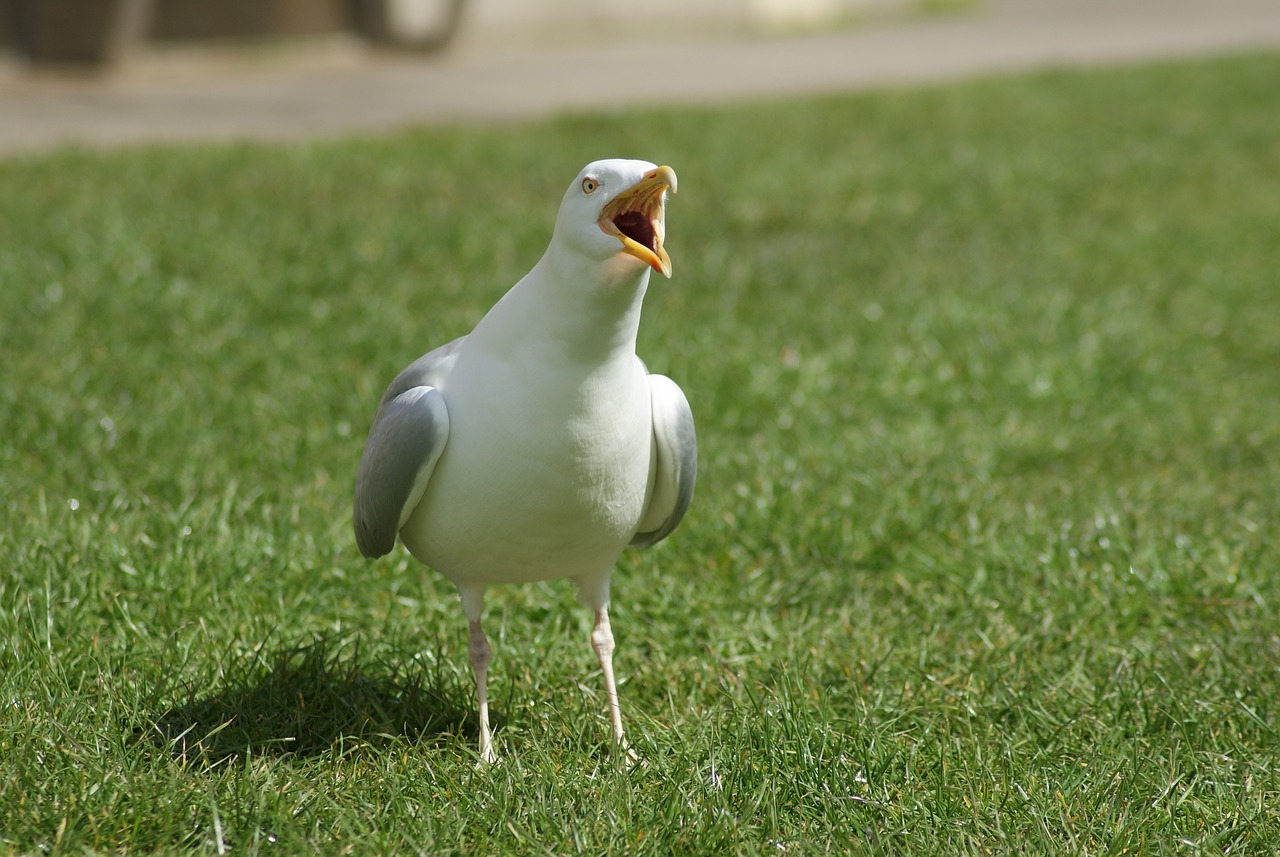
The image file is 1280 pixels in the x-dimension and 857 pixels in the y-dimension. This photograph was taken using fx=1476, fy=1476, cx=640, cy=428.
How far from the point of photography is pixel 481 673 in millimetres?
3066

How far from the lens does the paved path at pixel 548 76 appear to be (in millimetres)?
10602

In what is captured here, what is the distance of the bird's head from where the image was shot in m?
2.51

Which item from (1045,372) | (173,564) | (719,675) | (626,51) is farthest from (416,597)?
(626,51)

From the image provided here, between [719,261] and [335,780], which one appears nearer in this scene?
[335,780]

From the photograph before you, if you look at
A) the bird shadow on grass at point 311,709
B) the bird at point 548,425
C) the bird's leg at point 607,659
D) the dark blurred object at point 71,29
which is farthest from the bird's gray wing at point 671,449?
the dark blurred object at point 71,29

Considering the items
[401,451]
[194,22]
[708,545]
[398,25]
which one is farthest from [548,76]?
[401,451]

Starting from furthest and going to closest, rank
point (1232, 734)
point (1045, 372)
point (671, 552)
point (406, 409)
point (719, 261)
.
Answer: point (719, 261) < point (1045, 372) < point (671, 552) < point (1232, 734) < point (406, 409)

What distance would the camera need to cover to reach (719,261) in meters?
6.82

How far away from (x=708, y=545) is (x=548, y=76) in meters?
10.4

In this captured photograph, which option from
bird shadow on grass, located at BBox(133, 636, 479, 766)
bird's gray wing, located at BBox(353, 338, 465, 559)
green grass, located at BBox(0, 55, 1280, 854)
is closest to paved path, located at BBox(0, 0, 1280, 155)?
green grass, located at BBox(0, 55, 1280, 854)

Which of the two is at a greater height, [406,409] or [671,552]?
[406,409]

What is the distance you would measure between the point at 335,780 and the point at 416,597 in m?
1.00

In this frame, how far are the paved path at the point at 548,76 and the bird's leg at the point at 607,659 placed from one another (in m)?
7.04

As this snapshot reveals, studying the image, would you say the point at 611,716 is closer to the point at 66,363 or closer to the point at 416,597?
the point at 416,597
